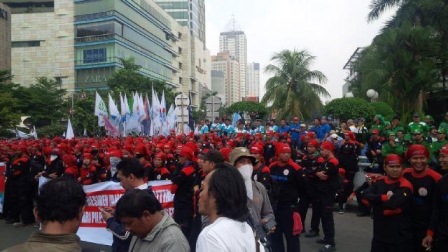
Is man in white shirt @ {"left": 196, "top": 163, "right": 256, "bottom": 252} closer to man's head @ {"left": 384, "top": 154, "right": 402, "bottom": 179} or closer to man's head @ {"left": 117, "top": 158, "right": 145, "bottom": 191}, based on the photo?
man's head @ {"left": 117, "top": 158, "right": 145, "bottom": 191}

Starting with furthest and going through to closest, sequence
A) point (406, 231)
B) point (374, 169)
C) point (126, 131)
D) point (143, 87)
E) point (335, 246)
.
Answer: point (143, 87), point (126, 131), point (374, 169), point (335, 246), point (406, 231)

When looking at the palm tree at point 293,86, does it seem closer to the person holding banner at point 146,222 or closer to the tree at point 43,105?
the tree at point 43,105

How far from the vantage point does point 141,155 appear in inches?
342

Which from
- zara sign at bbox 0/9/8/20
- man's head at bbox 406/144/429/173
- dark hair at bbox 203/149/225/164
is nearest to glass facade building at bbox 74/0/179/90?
zara sign at bbox 0/9/8/20

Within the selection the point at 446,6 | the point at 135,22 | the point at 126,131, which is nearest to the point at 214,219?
the point at 126,131

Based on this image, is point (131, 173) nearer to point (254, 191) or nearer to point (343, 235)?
point (254, 191)

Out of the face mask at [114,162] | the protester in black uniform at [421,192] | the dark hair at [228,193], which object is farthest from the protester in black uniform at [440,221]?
the face mask at [114,162]

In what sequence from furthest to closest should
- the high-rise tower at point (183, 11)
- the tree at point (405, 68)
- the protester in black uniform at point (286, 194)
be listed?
1. the high-rise tower at point (183, 11)
2. the tree at point (405, 68)
3. the protester in black uniform at point (286, 194)

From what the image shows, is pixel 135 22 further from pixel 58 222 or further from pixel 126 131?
pixel 58 222

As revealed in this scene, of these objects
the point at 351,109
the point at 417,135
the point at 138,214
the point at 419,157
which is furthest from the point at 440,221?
the point at 351,109

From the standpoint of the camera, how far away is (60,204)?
2516 millimetres

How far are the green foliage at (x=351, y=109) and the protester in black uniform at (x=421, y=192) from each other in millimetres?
14399

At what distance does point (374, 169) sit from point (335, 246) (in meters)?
4.26

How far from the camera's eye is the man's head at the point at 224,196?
104 inches
